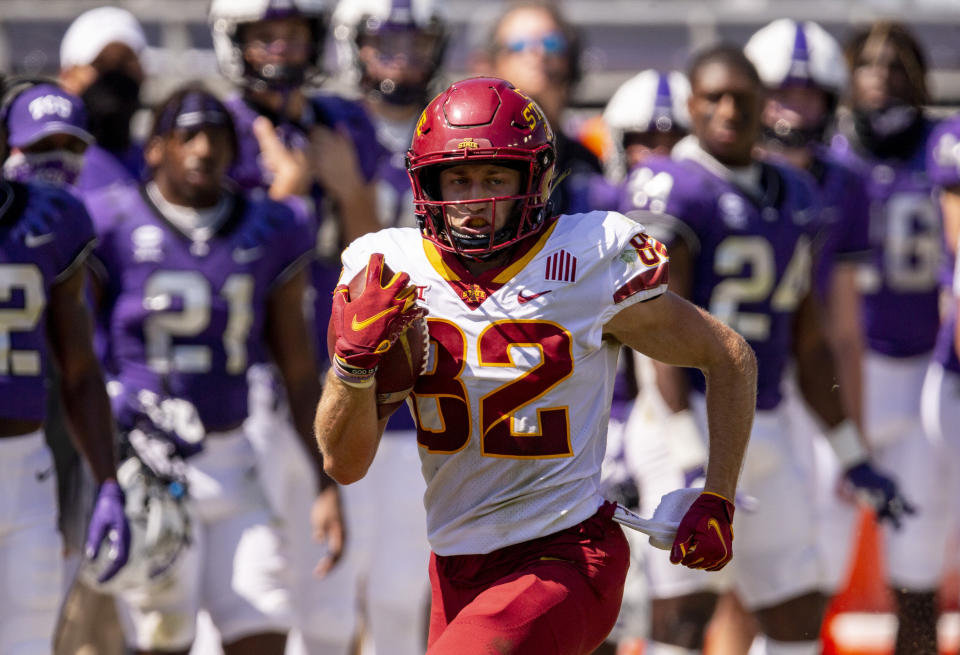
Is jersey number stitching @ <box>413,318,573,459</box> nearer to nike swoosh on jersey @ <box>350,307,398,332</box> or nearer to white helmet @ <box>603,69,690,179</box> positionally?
nike swoosh on jersey @ <box>350,307,398,332</box>

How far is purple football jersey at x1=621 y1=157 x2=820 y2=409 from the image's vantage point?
18.3 ft

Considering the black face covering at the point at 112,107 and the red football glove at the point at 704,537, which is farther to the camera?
the black face covering at the point at 112,107

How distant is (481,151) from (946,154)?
3694 millimetres

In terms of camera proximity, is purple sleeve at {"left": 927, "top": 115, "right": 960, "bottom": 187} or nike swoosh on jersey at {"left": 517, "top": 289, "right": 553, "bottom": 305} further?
purple sleeve at {"left": 927, "top": 115, "right": 960, "bottom": 187}

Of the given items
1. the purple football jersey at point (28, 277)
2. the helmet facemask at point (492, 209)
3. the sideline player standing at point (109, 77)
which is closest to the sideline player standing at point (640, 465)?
the helmet facemask at point (492, 209)

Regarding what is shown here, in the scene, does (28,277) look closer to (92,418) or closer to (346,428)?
(92,418)

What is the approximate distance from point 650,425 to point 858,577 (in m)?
2.45

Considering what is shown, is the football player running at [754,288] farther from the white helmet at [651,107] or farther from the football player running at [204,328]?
the football player running at [204,328]

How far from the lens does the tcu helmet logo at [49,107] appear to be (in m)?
5.43

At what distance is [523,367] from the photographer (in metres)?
3.74

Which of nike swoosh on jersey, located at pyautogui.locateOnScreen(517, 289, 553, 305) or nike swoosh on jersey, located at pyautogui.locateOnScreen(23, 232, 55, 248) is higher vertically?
nike swoosh on jersey, located at pyautogui.locateOnScreen(23, 232, 55, 248)

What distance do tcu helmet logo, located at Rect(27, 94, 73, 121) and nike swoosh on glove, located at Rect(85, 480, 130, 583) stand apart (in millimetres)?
1322

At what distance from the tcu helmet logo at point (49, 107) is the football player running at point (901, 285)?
10.8 feet

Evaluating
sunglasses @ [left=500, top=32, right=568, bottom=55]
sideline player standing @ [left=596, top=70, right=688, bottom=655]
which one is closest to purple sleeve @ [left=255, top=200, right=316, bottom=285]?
sideline player standing @ [left=596, top=70, right=688, bottom=655]
